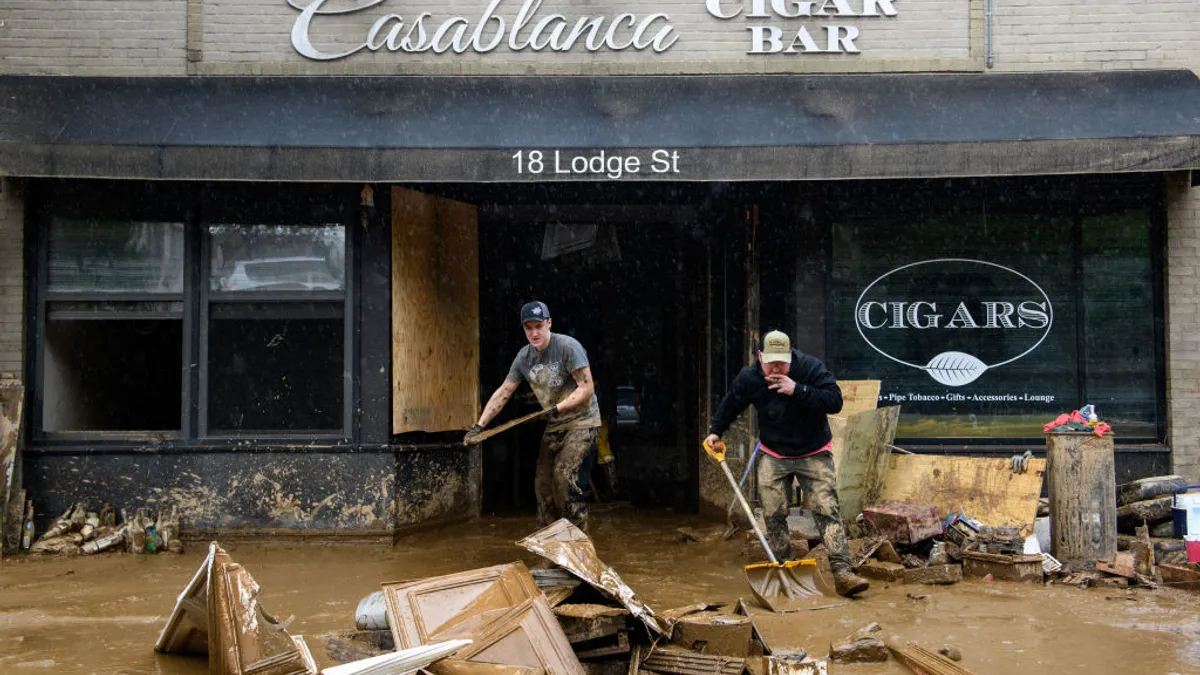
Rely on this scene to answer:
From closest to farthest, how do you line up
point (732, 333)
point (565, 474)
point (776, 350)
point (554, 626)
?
point (554, 626)
point (776, 350)
point (565, 474)
point (732, 333)

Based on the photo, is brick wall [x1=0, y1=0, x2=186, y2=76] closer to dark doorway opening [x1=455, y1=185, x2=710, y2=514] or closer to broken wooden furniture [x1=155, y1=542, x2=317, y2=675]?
dark doorway opening [x1=455, y1=185, x2=710, y2=514]

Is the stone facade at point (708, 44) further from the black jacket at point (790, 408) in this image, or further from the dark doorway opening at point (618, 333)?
the black jacket at point (790, 408)

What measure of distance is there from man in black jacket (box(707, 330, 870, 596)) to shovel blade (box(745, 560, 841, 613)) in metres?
0.27

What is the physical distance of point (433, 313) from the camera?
9.94m

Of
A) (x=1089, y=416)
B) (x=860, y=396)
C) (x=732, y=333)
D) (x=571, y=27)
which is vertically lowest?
(x=1089, y=416)

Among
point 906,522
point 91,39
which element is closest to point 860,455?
point 906,522

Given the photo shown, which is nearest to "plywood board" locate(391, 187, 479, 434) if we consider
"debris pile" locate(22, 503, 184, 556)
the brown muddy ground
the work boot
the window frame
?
the window frame

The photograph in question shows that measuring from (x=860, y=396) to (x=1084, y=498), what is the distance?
6.40 feet

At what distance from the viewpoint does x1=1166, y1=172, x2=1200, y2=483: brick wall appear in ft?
31.4

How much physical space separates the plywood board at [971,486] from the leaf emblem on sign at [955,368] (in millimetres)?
912

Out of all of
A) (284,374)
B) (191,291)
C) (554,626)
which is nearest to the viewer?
(554,626)

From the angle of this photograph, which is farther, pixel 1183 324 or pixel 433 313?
pixel 433 313

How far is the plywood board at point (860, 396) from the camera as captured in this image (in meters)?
9.08

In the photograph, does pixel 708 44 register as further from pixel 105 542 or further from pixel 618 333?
pixel 105 542
